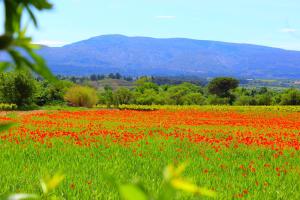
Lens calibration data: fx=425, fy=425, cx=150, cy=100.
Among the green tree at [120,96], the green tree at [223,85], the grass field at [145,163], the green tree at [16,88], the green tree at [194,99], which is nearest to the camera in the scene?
the grass field at [145,163]

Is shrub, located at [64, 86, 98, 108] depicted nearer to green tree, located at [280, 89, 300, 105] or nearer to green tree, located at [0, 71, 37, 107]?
green tree, located at [0, 71, 37, 107]

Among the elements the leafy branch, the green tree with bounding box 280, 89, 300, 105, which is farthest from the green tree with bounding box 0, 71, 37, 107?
the green tree with bounding box 280, 89, 300, 105

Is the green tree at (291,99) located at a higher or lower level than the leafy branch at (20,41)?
lower

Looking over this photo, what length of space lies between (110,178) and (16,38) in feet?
0.97

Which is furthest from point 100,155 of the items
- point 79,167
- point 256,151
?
point 256,151

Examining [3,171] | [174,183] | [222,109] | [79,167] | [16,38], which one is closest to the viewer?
[174,183]

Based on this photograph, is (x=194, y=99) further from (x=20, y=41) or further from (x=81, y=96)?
(x=20, y=41)

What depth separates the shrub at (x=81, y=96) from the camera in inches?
1714

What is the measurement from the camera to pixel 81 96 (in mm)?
43656

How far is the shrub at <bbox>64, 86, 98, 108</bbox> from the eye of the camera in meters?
43.5

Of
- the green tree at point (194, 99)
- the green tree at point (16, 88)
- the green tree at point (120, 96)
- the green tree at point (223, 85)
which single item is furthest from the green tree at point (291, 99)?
the green tree at point (16, 88)

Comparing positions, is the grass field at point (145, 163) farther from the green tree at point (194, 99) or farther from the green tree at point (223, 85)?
the green tree at point (223, 85)

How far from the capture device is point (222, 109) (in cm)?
4150

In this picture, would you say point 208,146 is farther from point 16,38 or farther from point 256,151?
point 16,38
